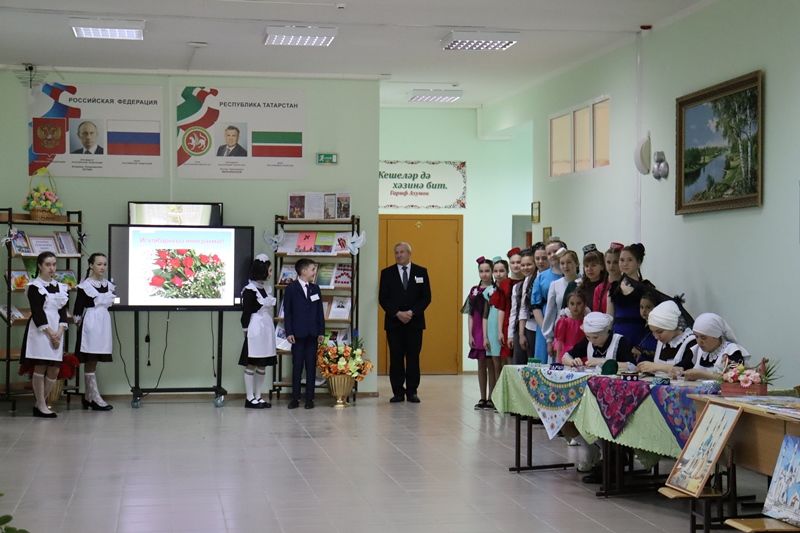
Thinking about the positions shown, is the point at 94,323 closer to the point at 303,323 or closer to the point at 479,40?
the point at 303,323

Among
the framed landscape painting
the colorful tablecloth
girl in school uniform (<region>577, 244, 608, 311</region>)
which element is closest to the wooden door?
girl in school uniform (<region>577, 244, 608, 311</region>)

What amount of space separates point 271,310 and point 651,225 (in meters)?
3.90

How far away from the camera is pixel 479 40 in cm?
960

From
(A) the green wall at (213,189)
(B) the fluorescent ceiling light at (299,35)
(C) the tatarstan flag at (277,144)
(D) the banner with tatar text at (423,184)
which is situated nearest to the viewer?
(B) the fluorescent ceiling light at (299,35)

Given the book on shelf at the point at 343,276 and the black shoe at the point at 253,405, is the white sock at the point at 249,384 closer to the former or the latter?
the black shoe at the point at 253,405

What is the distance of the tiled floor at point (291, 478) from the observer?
230 inches

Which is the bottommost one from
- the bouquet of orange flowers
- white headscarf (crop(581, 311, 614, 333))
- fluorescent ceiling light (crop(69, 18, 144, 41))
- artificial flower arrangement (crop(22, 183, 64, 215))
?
the bouquet of orange flowers

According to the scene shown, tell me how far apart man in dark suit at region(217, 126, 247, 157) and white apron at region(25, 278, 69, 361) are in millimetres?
2411

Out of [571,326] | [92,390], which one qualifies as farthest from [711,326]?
[92,390]

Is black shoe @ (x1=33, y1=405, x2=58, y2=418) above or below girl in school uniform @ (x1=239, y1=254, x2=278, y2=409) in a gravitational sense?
below

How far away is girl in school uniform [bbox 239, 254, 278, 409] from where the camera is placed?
35.5ft

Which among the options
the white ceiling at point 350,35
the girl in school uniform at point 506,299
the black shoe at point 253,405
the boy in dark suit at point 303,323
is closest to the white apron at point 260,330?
the boy in dark suit at point 303,323

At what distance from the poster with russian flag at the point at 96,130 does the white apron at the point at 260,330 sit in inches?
72.2

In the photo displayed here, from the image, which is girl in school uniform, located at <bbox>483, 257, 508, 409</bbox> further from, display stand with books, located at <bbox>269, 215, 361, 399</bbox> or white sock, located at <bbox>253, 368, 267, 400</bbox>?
white sock, located at <bbox>253, 368, 267, 400</bbox>
